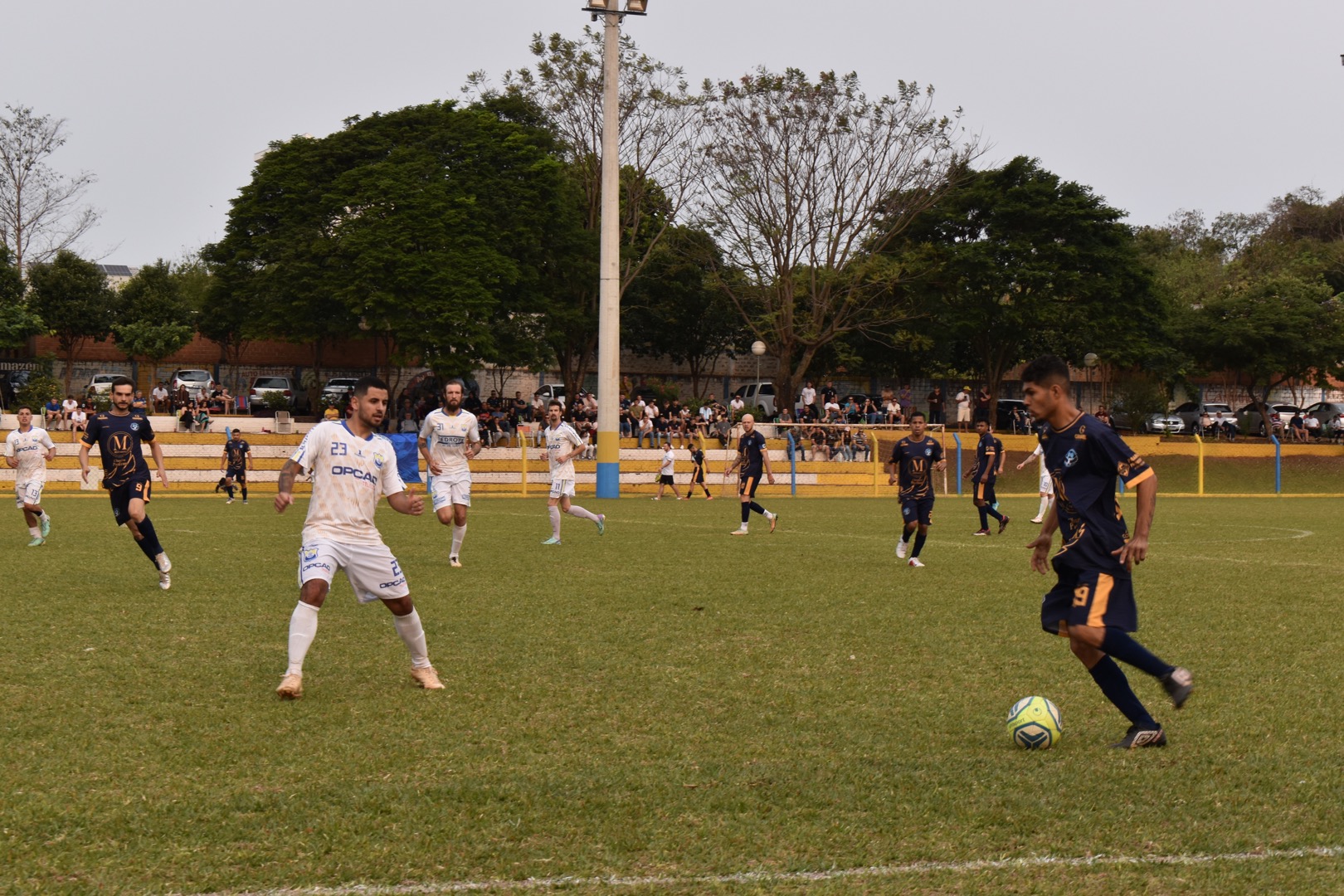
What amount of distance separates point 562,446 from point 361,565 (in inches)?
458

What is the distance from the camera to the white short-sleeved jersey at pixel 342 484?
7910 millimetres

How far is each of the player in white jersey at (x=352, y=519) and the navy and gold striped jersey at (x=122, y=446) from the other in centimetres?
610

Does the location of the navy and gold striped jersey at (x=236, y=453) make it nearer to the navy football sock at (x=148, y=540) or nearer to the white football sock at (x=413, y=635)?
the navy football sock at (x=148, y=540)

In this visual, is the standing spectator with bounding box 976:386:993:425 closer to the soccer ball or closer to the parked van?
the parked van

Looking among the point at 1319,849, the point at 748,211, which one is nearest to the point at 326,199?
the point at 748,211

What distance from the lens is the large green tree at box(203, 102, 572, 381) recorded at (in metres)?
45.1

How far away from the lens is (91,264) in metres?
57.0

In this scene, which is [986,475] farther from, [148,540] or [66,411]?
[66,411]

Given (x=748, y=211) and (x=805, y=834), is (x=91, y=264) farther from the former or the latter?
(x=805, y=834)

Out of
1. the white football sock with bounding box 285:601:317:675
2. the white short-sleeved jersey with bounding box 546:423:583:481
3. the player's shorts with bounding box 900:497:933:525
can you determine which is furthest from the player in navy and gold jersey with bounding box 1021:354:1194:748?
the white short-sleeved jersey with bounding box 546:423:583:481

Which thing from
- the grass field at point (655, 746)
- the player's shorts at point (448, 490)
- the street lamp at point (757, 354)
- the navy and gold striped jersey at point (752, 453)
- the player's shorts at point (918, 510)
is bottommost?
the grass field at point (655, 746)

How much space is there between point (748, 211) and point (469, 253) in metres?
10.5

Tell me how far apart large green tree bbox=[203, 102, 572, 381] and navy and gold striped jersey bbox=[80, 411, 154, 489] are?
1238 inches

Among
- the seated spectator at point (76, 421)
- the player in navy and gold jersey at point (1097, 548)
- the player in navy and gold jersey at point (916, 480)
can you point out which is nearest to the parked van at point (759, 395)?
the seated spectator at point (76, 421)
